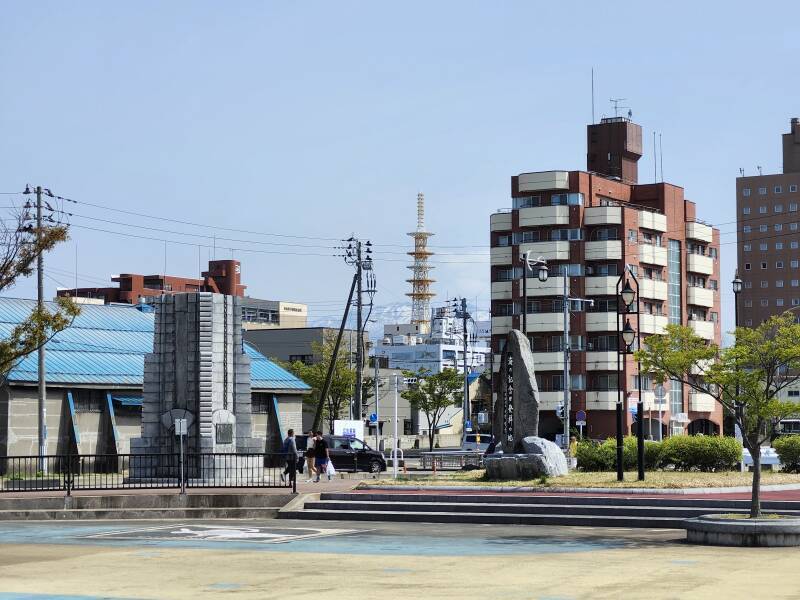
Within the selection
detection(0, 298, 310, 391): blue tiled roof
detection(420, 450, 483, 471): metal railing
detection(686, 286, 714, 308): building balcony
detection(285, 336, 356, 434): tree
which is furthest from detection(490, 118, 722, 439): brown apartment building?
detection(420, 450, 483, 471): metal railing

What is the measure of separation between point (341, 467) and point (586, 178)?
52.9 metres

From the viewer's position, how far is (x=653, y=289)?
333 feet

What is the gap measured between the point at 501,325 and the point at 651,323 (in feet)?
39.0

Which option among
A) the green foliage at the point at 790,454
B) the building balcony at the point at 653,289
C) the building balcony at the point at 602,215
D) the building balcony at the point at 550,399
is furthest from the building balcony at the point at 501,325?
the green foliage at the point at 790,454

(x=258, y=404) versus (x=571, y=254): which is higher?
(x=571, y=254)

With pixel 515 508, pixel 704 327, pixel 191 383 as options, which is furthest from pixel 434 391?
pixel 515 508

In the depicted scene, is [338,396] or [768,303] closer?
[338,396]

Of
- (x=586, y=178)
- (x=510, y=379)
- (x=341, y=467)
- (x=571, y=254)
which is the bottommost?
(x=341, y=467)

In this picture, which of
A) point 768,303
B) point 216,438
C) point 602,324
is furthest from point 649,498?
point 768,303

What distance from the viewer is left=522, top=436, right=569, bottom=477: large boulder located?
34875 millimetres

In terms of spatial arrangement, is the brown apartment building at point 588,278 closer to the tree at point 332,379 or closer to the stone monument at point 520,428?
the tree at point 332,379

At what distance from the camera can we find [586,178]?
99188mm

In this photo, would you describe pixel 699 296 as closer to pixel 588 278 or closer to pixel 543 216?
pixel 588 278

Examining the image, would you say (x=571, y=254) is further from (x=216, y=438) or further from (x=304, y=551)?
(x=304, y=551)
